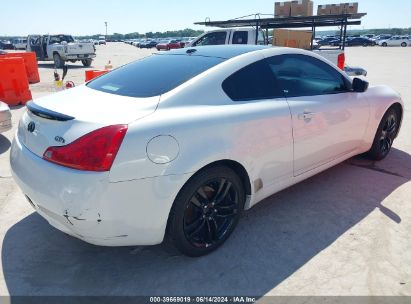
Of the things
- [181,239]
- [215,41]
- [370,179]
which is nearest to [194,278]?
[181,239]

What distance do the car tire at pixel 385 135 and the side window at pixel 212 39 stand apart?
7622 mm

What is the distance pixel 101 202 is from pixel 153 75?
127cm

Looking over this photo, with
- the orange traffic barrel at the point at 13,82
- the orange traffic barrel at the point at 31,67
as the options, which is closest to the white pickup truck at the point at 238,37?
the orange traffic barrel at the point at 13,82

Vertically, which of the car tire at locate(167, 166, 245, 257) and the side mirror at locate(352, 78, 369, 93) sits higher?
the side mirror at locate(352, 78, 369, 93)

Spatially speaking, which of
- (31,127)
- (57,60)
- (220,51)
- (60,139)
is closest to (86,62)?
(57,60)

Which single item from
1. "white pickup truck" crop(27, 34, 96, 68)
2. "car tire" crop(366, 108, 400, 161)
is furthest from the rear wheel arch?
"white pickup truck" crop(27, 34, 96, 68)

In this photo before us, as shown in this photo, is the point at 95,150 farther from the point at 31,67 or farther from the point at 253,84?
the point at 31,67

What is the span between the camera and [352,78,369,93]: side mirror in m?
4.00

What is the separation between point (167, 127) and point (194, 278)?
1.14 m

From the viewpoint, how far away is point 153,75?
10.1 ft

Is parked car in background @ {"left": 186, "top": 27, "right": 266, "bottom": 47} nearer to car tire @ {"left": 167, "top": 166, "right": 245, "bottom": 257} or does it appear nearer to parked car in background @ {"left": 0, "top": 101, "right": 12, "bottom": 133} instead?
parked car in background @ {"left": 0, "top": 101, "right": 12, "bottom": 133}

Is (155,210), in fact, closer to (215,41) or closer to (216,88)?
(216,88)

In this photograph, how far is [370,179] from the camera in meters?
4.38

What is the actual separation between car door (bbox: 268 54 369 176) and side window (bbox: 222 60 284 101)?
0.12 m
